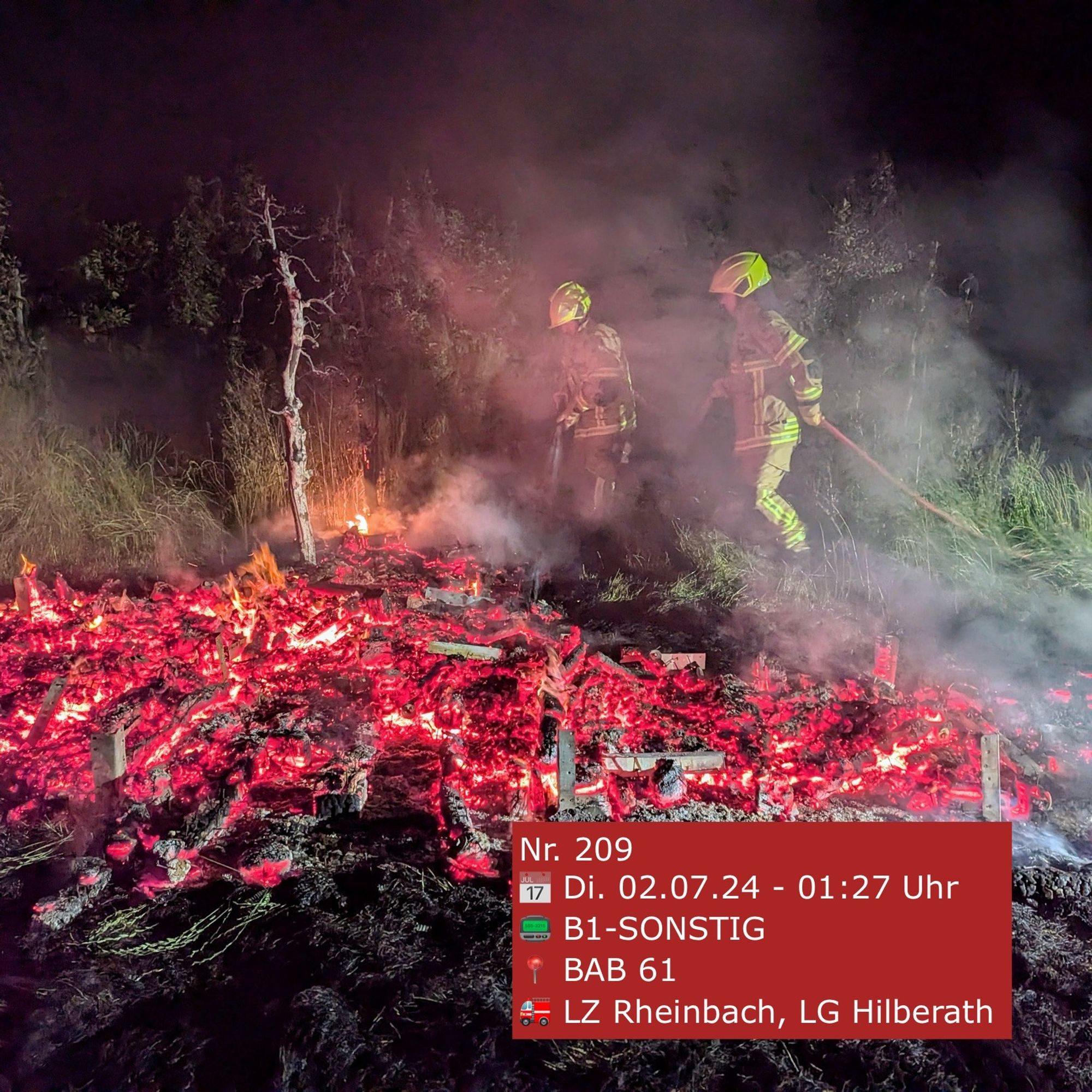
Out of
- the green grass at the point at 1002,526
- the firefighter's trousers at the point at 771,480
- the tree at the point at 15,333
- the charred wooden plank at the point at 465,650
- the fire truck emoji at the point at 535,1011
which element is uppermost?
the tree at the point at 15,333

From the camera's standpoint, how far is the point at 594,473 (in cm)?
927

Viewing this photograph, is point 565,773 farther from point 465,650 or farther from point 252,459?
point 252,459

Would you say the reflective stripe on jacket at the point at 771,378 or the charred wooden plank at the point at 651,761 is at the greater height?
the reflective stripe on jacket at the point at 771,378

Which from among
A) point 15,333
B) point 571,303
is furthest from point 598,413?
point 15,333

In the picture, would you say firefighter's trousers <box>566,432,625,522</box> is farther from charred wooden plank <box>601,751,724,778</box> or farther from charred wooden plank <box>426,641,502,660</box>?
charred wooden plank <box>601,751,724,778</box>

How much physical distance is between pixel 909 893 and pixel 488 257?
→ 879 cm

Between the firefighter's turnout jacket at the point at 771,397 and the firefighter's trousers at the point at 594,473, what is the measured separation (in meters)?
1.47

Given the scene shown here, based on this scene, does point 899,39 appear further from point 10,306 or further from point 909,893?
point 10,306

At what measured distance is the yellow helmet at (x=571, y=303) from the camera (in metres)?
9.34

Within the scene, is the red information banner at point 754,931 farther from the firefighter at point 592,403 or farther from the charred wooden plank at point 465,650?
the firefighter at point 592,403

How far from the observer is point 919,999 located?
9.60 ft

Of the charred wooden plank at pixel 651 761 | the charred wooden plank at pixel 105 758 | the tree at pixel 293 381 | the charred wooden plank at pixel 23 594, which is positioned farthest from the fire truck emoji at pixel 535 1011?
the tree at pixel 293 381

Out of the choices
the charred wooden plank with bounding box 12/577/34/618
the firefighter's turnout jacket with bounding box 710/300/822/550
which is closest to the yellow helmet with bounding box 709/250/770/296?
the firefighter's turnout jacket with bounding box 710/300/822/550

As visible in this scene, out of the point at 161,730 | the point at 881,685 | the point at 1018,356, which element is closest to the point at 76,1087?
the point at 161,730
